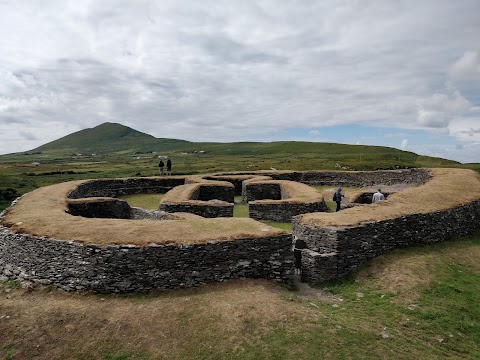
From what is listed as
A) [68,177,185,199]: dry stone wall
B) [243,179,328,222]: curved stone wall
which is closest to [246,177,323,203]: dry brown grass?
[243,179,328,222]: curved stone wall

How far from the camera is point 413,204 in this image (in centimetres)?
2158

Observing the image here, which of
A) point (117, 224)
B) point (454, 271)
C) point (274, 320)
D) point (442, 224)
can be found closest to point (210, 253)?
point (274, 320)

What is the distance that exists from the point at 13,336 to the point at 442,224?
72.5 feet

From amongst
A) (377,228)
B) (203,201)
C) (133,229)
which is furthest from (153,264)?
(203,201)

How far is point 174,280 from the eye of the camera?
14641 millimetres

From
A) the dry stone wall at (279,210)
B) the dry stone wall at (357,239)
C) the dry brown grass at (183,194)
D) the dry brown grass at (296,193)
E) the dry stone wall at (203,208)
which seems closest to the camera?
the dry stone wall at (357,239)

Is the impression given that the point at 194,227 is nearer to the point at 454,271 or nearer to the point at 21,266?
the point at 21,266

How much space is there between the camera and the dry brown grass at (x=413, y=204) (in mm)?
18464

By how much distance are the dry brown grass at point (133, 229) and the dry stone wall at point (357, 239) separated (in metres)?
2.54

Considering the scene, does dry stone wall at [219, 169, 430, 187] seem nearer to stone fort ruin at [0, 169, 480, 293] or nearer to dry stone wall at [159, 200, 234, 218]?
stone fort ruin at [0, 169, 480, 293]

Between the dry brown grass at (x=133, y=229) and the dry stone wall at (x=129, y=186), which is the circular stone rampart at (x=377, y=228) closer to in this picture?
the dry brown grass at (x=133, y=229)

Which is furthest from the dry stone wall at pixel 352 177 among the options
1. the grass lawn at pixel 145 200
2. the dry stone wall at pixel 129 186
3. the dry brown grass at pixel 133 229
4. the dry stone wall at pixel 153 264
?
the dry stone wall at pixel 153 264

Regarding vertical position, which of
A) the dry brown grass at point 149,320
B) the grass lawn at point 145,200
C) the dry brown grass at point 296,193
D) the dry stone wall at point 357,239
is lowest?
the dry brown grass at point 149,320

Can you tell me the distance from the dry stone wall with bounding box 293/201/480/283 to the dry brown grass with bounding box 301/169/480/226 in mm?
480
